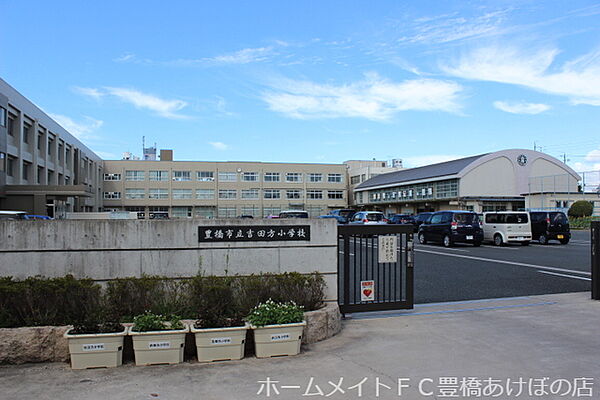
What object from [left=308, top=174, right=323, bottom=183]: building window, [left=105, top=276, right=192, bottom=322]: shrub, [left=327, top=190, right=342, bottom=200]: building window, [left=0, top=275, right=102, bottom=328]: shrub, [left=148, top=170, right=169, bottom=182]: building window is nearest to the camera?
[left=0, top=275, right=102, bottom=328]: shrub

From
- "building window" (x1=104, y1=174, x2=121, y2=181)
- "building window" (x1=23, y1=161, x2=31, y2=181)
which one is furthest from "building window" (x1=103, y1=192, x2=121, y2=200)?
"building window" (x1=23, y1=161, x2=31, y2=181)

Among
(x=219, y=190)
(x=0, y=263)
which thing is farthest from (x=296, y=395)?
(x=219, y=190)

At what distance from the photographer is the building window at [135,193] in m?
78.4

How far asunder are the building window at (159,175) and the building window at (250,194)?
42.3 ft

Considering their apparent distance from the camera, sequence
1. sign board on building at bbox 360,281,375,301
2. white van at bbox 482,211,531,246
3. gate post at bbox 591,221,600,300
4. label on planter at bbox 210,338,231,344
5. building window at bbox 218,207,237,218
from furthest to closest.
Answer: building window at bbox 218,207,237,218
white van at bbox 482,211,531,246
gate post at bbox 591,221,600,300
sign board on building at bbox 360,281,375,301
label on planter at bbox 210,338,231,344

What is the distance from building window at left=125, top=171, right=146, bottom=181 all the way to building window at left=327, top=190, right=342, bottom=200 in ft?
104

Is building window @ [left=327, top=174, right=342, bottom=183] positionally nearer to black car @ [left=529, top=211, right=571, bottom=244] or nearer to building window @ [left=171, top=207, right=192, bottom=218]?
building window @ [left=171, top=207, right=192, bottom=218]

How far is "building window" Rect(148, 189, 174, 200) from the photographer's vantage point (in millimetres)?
79312

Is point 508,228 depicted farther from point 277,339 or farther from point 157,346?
point 157,346

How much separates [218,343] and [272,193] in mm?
78025

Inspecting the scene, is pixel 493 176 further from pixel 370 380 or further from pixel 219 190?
pixel 370 380

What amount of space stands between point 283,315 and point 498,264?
451 inches

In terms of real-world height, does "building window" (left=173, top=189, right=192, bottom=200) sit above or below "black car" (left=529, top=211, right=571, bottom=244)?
above

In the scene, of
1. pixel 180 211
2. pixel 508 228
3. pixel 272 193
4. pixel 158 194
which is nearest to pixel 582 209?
pixel 508 228
